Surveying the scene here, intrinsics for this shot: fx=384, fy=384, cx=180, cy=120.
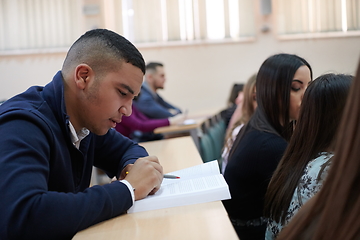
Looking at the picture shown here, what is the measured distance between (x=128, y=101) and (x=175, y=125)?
268 cm

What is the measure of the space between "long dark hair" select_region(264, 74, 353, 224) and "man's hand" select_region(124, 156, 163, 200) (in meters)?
0.43

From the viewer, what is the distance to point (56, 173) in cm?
124

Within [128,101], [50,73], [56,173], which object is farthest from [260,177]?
[50,73]

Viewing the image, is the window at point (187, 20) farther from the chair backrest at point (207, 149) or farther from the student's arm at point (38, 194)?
the student's arm at point (38, 194)

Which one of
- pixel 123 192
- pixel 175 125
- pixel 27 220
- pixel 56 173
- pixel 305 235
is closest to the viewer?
pixel 305 235

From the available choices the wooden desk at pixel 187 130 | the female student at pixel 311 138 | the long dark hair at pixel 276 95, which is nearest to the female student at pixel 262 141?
the long dark hair at pixel 276 95

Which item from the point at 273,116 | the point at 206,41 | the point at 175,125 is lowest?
the point at 175,125

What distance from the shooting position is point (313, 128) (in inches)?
50.2

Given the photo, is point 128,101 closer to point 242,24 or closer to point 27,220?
point 27,220

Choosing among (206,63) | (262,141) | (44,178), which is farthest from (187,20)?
(44,178)

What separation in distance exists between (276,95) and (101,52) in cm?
94

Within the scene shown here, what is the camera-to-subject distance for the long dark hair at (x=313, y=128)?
1.26 m

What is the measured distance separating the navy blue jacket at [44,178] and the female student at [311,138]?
54 centimetres

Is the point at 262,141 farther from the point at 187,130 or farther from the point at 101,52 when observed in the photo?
the point at 187,130
